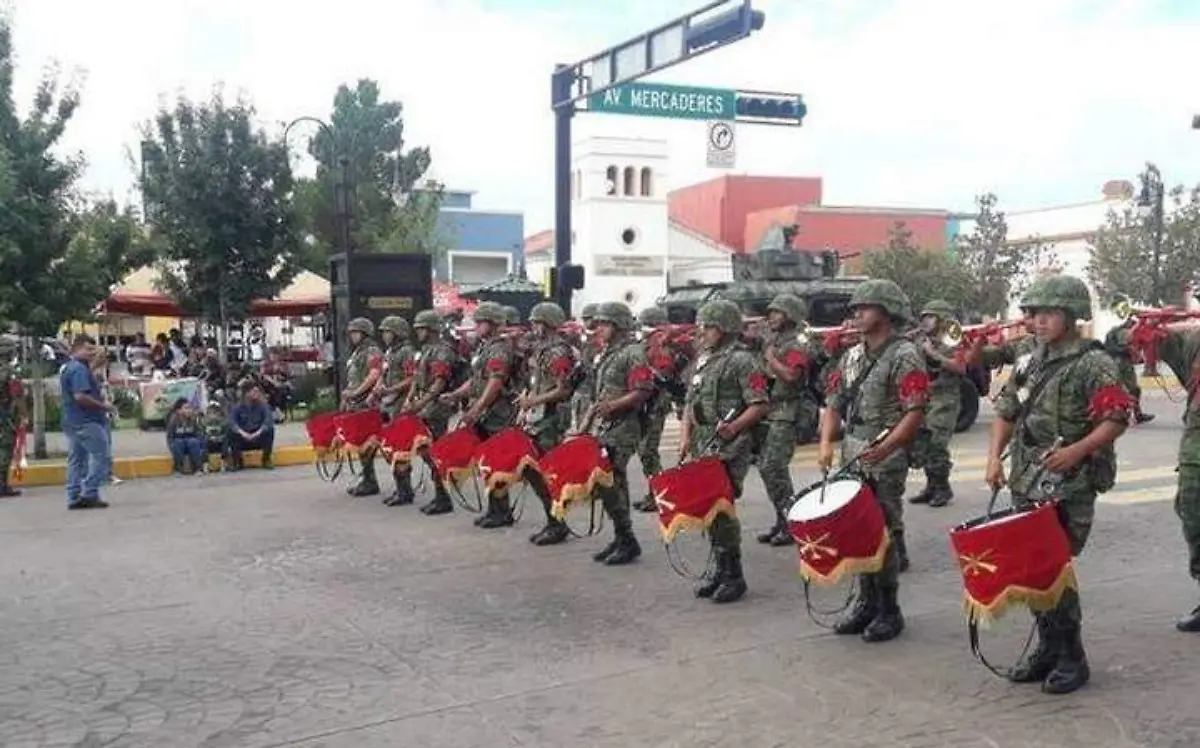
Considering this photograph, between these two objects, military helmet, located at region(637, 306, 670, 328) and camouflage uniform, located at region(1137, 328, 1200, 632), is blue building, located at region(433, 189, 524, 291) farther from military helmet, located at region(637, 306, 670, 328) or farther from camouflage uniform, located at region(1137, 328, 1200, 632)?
camouflage uniform, located at region(1137, 328, 1200, 632)

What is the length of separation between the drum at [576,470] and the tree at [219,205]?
13.1 metres

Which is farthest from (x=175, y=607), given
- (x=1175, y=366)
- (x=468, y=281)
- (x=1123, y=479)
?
(x=468, y=281)

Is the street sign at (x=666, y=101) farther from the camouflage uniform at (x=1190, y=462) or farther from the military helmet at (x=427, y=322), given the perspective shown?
the camouflage uniform at (x=1190, y=462)

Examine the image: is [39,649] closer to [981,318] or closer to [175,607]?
[175,607]

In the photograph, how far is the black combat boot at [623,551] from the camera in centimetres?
819

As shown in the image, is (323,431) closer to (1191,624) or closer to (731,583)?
(731,583)

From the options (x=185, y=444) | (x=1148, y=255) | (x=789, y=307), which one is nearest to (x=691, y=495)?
(x=789, y=307)

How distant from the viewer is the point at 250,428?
1420 cm

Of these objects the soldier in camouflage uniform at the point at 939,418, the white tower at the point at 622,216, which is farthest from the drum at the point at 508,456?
the white tower at the point at 622,216

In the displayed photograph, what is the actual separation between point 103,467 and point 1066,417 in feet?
30.1

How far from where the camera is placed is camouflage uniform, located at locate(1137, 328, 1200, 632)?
6047mm

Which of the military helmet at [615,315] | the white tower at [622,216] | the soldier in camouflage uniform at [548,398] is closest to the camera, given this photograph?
the military helmet at [615,315]

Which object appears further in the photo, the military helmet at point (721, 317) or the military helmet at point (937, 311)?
the military helmet at point (937, 311)

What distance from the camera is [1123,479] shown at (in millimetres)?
11664
